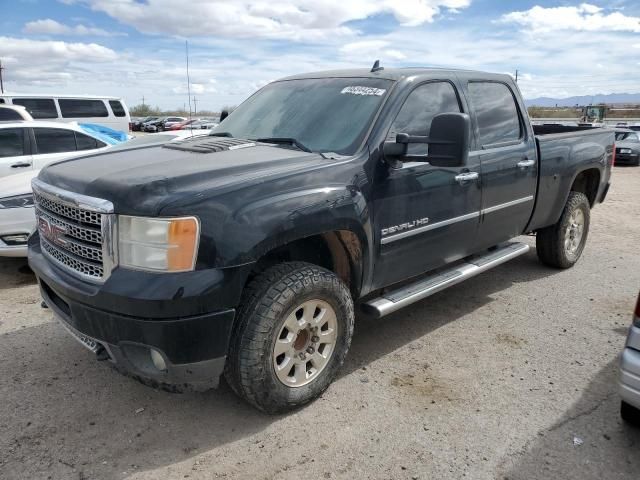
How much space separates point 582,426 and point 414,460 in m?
1.05

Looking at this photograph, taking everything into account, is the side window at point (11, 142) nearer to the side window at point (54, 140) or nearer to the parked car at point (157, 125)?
the side window at point (54, 140)

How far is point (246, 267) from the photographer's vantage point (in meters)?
2.73

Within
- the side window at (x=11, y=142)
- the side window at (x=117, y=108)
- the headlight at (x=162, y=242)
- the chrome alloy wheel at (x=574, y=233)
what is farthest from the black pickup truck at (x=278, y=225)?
the side window at (x=117, y=108)

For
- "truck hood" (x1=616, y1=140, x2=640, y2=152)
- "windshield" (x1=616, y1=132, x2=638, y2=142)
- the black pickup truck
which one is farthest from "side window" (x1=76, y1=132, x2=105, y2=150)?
"windshield" (x1=616, y1=132, x2=638, y2=142)

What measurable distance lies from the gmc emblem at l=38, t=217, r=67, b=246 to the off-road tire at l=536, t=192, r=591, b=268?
15.5ft

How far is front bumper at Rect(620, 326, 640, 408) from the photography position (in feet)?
8.54

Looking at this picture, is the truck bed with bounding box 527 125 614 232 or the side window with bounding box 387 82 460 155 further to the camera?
the truck bed with bounding box 527 125 614 232

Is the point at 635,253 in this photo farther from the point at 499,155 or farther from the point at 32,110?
the point at 32,110

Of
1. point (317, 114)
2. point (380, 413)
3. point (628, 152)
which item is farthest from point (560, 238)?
point (628, 152)

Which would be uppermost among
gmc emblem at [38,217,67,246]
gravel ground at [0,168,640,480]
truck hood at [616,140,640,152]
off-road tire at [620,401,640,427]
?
gmc emblem at [38,217,67,246]

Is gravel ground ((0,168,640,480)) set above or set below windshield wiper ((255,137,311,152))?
below

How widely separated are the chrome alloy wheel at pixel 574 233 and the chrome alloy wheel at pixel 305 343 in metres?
3.61

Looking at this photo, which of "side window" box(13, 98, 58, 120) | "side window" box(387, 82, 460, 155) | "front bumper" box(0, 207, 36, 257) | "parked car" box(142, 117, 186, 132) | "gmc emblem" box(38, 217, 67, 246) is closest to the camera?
"gmc emblem" box(38, 217, 67, 246)

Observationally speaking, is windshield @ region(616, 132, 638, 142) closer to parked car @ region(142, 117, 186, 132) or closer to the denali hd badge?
the denali hd badge
